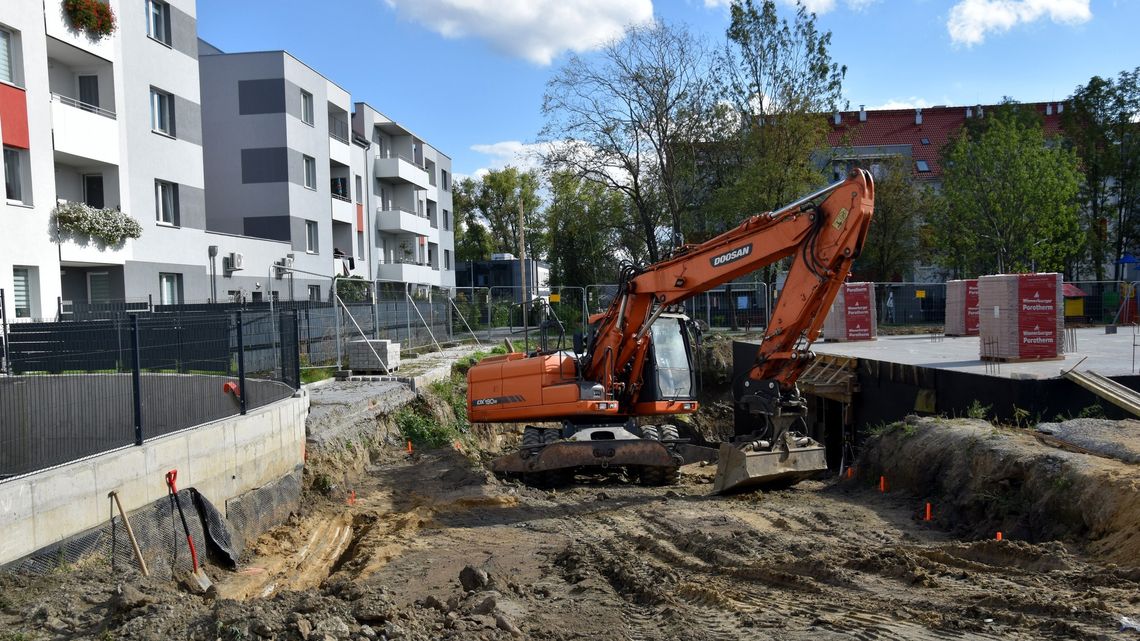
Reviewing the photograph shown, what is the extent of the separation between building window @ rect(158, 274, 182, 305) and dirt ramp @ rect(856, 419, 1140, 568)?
19415mm

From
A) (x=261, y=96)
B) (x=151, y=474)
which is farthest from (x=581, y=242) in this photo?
(x=151, y=474)

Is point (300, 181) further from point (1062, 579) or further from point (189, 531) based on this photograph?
point (1062, 579)

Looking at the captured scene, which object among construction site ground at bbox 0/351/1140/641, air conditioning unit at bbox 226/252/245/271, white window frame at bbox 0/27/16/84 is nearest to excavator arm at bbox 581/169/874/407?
construction site ground at bbox 0/351/1140/641

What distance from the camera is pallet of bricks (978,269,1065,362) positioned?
17344 millimetres

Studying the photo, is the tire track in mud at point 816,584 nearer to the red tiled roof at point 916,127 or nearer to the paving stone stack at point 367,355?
the paving stone stack at point 367,355

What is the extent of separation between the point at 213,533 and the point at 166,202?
18801 mm

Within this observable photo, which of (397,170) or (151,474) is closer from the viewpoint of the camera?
A: (151,474)

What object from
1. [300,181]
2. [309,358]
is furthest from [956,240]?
[309,358]

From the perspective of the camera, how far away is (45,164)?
64.8 feet

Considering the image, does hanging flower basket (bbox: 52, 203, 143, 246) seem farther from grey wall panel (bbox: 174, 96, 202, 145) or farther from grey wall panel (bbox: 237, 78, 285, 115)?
grey wall panel (bbox: 237, 78, 285, 115)

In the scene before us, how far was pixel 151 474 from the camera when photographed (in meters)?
8.29

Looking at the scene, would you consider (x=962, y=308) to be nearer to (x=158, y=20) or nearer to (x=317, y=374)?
(x=317, y=374)

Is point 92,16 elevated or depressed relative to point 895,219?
elevated

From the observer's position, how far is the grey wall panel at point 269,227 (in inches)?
1283
